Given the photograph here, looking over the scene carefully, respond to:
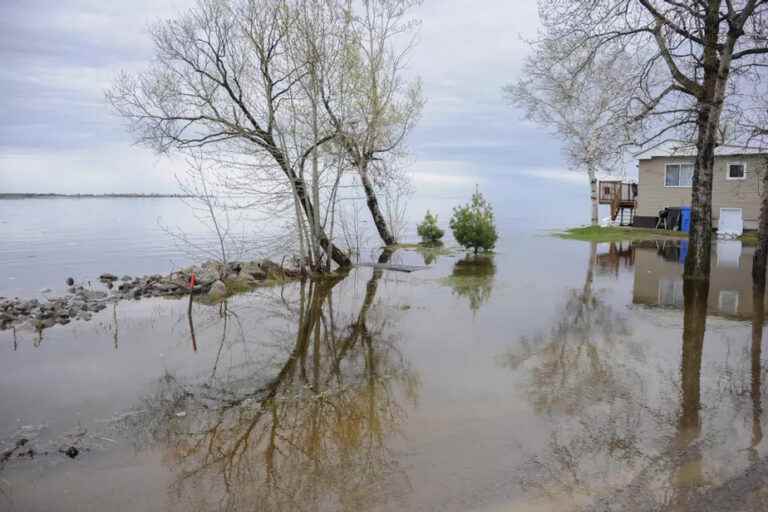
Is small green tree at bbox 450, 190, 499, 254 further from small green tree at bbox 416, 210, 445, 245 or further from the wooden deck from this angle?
the wooden deck

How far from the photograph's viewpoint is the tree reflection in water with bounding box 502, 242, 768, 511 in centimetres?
453

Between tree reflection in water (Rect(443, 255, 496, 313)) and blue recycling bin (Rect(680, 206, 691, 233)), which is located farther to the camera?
blue recycling bin (Rect(680, 206, 691, 233))

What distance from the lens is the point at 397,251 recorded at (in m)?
24.2

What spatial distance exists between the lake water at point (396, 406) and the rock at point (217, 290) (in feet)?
3.68

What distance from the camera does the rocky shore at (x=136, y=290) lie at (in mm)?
12034

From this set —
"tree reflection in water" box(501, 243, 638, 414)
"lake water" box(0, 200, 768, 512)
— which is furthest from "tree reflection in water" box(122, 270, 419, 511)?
"tree reflection in water" box(501, 243, 638, 414)

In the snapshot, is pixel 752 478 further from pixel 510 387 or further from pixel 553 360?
pixel 553 360

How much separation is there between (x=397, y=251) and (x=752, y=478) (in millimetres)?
19776

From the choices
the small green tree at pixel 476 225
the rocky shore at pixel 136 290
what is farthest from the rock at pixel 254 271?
the small green tree at pixel 476 225

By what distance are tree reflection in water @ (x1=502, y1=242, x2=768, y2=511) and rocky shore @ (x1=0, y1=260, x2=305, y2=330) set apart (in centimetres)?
900

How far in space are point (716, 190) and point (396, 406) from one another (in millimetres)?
29766

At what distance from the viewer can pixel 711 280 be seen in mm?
15578

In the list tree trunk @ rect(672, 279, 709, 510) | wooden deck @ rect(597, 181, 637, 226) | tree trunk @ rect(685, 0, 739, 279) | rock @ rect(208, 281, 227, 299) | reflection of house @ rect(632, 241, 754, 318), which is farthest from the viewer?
wooden deck @ rect(597, 181, 637, 226)

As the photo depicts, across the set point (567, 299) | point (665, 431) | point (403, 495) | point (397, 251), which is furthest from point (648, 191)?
point (403, 495)
